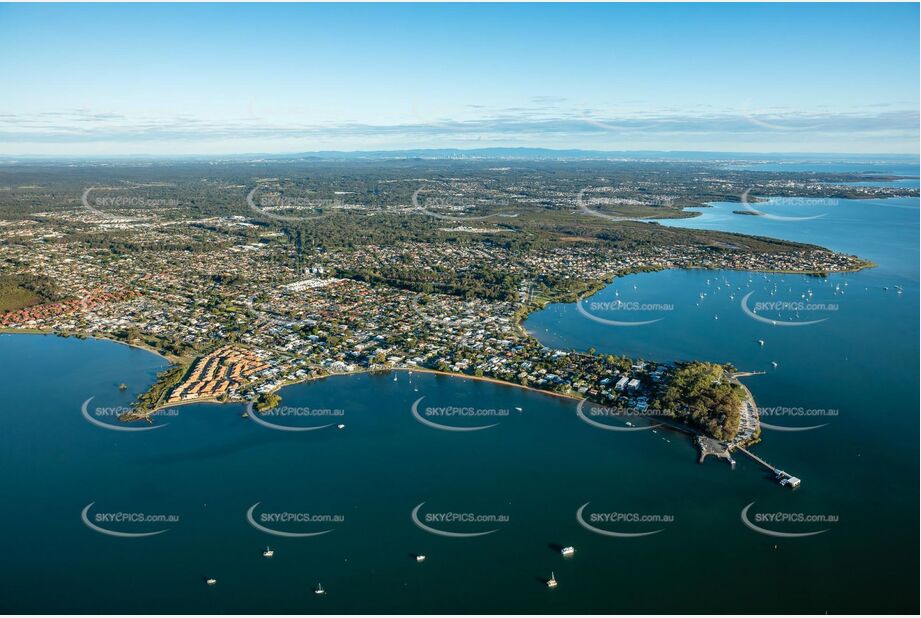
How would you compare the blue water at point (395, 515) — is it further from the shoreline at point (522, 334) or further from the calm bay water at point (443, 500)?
the shoreline at point (522, 334)

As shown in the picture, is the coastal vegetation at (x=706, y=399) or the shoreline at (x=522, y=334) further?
the shoreline at (x=522, y=334)

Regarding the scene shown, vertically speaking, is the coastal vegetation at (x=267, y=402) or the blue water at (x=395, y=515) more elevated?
the coastal vegetation at (x=267, y=402)

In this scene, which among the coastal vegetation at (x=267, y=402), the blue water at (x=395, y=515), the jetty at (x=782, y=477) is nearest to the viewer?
the blue water at (x=395, y=515)

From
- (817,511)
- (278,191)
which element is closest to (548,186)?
(278,191)

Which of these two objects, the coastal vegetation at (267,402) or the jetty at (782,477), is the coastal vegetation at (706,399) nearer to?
the jetty at (782,477)

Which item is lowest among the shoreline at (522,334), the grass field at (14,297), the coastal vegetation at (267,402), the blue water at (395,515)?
the blue water at (395,515)

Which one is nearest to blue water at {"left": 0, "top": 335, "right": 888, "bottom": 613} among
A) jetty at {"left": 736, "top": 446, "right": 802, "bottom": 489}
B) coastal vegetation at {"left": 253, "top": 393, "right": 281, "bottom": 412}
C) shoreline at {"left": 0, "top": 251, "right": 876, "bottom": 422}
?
jetty at {"left": 736, "top": 446, "right": 802, "bottom": 489}

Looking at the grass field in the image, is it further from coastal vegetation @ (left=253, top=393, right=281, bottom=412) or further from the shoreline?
coastal vegetation @ (left=253, top=393, right=281, bottom=412)

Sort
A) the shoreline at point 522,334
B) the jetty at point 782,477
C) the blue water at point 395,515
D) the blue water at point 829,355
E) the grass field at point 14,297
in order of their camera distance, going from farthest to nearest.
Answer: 1. the grass field at point 14,297
2. the shoreline at point 522,334
3. the jetty at point 782,477
4. the blue water at point 829,355
5. the blue water at point 395,515

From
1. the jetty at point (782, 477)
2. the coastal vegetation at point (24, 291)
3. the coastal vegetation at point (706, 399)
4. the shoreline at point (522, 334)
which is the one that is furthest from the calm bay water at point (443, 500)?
the coastal vegetation at point (24, 291)
